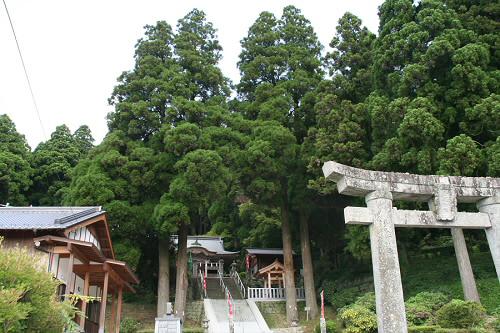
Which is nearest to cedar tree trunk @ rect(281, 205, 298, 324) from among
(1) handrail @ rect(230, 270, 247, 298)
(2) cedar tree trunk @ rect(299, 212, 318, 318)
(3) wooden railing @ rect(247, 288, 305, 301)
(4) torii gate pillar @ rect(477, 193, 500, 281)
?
(2) cedar tree trunk @ rect(299, 212, 318, 318)

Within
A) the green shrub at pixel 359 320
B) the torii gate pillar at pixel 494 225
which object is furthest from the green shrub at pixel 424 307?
the torii gate pillar at pixel 494 225

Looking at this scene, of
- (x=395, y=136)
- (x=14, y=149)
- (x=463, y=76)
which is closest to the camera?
(x=463, y=76)

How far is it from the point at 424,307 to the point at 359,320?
7.23 ft

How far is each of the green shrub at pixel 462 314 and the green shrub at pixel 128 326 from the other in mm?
11630

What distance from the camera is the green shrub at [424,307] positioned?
43.5ft

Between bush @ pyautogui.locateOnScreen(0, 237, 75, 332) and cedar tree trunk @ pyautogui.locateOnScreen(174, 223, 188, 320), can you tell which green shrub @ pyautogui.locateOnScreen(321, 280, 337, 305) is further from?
bush @ pyautogui.locateOnScreen(0, 237, 75, 332)

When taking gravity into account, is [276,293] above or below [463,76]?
below

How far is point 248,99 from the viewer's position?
958 inches

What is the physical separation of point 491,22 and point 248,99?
38.8 feet

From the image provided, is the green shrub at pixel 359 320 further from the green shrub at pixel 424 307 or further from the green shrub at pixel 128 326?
the green shrub at pixel 128 326

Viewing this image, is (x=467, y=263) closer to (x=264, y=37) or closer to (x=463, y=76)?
(x=463, y=76)

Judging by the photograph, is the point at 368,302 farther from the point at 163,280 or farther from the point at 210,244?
the point at 210,244

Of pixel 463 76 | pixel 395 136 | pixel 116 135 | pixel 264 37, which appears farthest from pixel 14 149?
pixel 463 76

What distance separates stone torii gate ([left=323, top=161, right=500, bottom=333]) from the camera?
28.9 feet
